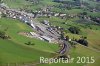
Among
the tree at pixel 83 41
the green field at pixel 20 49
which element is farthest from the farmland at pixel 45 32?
the tree at pixel 83 41

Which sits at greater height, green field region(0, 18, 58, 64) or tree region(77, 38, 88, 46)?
green field region(0, 18, 58, 64)

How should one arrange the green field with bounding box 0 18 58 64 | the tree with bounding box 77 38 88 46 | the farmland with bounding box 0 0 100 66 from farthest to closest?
the tree with bounding box 77 38 88 46, the farmland with bounding box 0 0 100 66, the green field with bounding box 0 18 58 64

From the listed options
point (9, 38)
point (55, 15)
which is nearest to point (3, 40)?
Result: point (9, 38)

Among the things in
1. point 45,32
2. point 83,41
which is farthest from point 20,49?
point 45,32

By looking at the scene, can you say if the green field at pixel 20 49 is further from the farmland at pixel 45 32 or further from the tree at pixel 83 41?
the tree at pixel 83 41

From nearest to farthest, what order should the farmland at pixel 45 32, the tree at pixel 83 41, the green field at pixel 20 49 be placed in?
the green field at pixel 20 49 → the farmland at pixel 45 32 → the tree at pixel 83 41

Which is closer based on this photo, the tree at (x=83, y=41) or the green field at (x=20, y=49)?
the green field at (x=20, y=49)

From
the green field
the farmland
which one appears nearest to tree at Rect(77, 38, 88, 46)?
the farmland

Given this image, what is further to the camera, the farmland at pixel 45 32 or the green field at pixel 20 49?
the farmland at pixel 45 32

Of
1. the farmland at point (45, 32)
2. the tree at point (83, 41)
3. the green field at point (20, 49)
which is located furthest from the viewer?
the tree at point (83, 41)

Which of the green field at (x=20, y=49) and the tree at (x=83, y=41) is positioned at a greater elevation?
the green field at (x=20, y=49)

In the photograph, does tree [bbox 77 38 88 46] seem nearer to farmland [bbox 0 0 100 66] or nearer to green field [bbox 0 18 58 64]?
farmland [bbox 0 0 100 66]

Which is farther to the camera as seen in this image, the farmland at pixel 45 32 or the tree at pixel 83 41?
the tree at pixel 83 41
